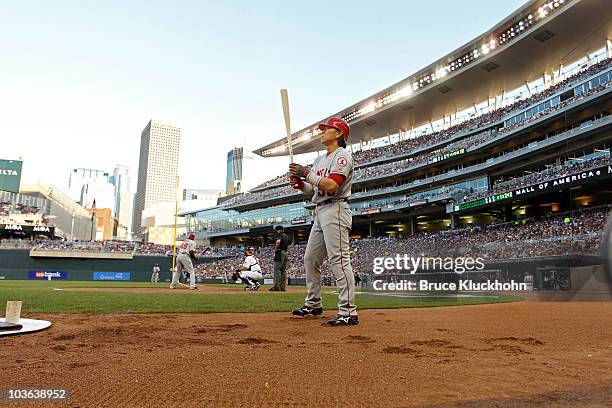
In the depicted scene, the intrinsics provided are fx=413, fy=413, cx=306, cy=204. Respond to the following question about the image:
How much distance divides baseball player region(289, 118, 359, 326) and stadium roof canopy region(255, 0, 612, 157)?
3368 cm

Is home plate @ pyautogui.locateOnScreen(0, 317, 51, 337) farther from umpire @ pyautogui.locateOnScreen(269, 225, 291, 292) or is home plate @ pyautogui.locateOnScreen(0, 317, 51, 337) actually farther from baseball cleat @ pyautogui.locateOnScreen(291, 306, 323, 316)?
umpire @ pyautogui.locateOnScreen(269, 225, 291, 292)

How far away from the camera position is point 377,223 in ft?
160

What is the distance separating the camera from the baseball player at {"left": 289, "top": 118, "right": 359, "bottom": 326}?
4.46 metres

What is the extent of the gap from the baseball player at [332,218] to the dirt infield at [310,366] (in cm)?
70

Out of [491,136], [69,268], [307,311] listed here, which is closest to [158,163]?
[69,268]

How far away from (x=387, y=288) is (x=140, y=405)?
382 inches

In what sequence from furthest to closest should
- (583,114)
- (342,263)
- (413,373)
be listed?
(583,114) → (342,263) → (413,373)

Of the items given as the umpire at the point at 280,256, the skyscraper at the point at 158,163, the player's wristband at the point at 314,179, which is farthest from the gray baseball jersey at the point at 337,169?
the skyscraper at the point at 158,163

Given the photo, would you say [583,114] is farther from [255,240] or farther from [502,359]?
[255,240]

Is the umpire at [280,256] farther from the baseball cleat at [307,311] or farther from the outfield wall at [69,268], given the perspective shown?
the outfield wall at [69,268]

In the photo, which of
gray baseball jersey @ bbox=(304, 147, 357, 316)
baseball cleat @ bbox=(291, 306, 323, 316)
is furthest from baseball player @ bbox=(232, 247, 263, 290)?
gray baseball jersey @ bbox=(304, 147, 357, 316)

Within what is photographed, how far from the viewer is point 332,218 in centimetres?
470

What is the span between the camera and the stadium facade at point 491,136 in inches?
1091

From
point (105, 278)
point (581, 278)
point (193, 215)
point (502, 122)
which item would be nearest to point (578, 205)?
point (502, 122)
